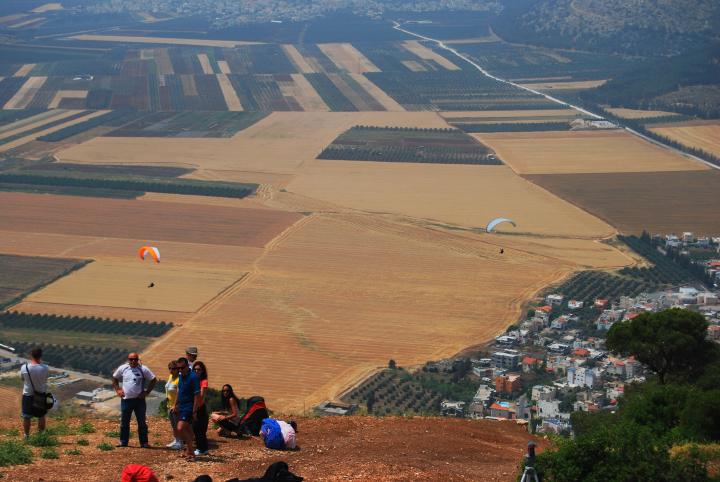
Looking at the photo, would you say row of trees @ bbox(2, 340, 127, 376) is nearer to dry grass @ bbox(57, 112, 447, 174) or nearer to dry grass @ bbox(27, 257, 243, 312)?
dry grass @ bbox(27, 257, 243, 312)

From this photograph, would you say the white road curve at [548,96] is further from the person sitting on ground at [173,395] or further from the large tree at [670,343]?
the person sitting on ground at [173,395]

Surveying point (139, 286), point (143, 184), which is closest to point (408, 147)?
point (143, 184)

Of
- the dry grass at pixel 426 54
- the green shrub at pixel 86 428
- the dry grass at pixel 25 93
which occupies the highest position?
the green shrub at pixel 86 428

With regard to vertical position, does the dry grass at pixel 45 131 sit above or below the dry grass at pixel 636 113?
below

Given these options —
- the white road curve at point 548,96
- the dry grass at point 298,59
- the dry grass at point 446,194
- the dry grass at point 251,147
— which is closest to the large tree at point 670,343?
the dry grass at point 446,194

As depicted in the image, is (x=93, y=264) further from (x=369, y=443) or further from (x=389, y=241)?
(x=369, y=443)

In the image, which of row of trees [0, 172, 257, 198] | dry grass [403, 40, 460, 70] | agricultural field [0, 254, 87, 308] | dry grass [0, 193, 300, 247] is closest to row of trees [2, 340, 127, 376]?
agricultural field [0, 254, 87, 308]

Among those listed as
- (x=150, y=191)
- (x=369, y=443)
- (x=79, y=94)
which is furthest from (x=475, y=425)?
(x=79, y=94)

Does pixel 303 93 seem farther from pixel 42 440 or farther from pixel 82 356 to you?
pixel 42 440
